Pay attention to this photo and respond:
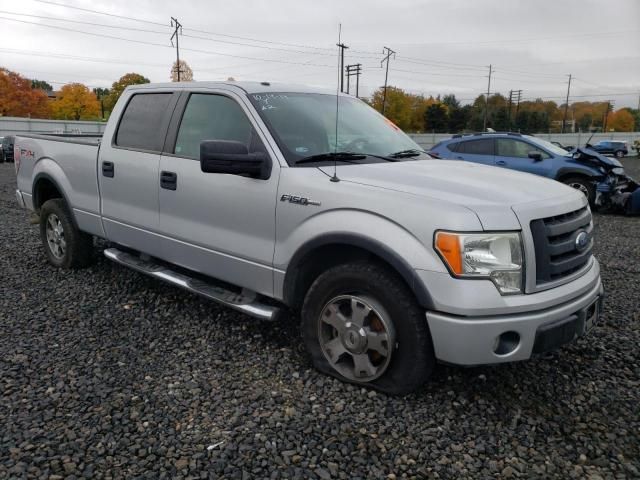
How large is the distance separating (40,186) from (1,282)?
1.12 metres

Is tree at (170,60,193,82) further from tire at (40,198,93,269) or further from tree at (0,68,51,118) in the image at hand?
tire at (40,198,93,269)

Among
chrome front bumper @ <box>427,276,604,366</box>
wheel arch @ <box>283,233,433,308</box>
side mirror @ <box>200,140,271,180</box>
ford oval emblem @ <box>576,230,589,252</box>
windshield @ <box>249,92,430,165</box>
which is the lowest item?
chrome front bumper @ <box>427,276,604,366</box>

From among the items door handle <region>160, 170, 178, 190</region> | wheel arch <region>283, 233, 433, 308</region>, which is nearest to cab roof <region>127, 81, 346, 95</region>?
door handle <region>160, 170, 178, 190</region>

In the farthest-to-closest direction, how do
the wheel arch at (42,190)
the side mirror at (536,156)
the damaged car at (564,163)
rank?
the side mirror at (536,156) → the damaged car at (564,163) → the wheel arch at (42,190)

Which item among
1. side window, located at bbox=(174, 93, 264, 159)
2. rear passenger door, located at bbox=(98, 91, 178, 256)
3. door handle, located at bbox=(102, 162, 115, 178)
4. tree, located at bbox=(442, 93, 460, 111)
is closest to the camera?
side window, located at bbox=(174, 93, 264, 159)

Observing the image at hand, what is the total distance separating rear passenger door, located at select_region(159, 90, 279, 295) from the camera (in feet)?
11.6

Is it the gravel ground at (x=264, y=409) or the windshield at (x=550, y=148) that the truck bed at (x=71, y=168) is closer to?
the gravel ground at (x=264, y=409)

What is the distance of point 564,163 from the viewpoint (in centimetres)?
1090

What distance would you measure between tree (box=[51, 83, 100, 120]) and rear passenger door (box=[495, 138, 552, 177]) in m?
84.2

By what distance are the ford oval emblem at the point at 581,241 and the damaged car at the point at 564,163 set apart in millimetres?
8092

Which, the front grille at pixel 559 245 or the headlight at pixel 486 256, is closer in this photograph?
the headlight at pixel 486 256

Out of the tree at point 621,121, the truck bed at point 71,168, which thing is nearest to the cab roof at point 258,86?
the truck bed at point 71,168

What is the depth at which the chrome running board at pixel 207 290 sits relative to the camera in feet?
11.6

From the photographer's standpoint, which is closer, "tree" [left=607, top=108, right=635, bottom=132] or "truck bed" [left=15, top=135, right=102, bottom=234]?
"truck bed" [left=15, top=135, right=102, bottom=234]
